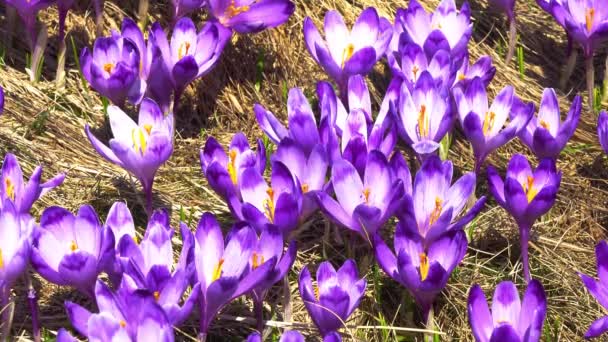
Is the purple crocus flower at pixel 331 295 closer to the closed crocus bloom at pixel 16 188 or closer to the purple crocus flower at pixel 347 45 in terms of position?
the closed crocus bloom at pixel 16 188

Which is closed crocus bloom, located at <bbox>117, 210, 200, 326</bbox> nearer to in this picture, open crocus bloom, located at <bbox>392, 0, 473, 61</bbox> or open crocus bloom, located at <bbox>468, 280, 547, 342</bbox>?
open crocus bloom, located at <bbox>468, 280, 547, 342</bbox>

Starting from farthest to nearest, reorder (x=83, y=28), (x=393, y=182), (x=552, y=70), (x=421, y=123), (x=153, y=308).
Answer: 1. (x=552, y=70)
2. (x=83, y=28)
3. (x=421, y=123)
4. (x=393, y=182)
5. (x=153, y=308)

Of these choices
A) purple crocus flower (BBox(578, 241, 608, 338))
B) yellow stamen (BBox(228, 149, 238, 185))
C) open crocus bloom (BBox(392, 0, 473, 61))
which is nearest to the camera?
purple crocus flower (BBox(578, 241, 608, 338))

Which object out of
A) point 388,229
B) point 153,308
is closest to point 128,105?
point 388,229

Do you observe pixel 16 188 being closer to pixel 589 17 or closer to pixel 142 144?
pixel 142 144

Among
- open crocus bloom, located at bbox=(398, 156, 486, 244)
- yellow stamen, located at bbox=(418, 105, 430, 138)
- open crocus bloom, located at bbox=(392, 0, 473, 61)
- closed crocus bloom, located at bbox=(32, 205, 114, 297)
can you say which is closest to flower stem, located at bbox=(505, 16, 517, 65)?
open crocus bloom, located at bbox=(392, 0, 473, 61)

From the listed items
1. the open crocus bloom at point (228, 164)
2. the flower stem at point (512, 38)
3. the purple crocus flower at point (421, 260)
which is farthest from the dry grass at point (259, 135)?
the open crocus bloom at point (228, 164)

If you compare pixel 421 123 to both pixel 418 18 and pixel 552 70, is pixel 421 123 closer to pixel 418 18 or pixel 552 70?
pixel 418 18

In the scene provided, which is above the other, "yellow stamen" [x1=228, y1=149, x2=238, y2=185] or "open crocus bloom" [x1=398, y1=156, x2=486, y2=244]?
"yellow stamen" [x1=228, y1=149, x2=238, y2=185]
